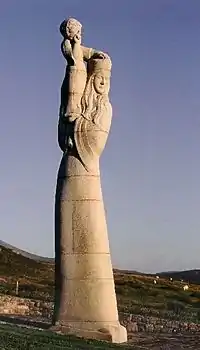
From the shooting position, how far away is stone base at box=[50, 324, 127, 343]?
18.7m

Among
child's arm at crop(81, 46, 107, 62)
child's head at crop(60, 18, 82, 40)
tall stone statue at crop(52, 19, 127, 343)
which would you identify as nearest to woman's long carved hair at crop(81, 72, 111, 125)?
tall stone statue at crop(52, 19, 127, 343)

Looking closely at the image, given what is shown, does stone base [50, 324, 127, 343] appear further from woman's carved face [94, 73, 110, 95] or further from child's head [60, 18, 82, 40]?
child's head [60, 18, 82, 40]

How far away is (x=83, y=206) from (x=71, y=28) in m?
4.64

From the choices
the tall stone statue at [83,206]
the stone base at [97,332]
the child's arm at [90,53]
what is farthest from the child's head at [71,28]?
the stone base at [97,332]

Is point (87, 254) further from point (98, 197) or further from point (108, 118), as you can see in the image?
point (108, 118)

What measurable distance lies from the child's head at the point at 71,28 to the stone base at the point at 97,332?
745 centimetres

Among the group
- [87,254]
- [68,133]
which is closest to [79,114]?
[68,133]

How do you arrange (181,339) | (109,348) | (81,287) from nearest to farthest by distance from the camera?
(109,348), (81,287), (181,339)

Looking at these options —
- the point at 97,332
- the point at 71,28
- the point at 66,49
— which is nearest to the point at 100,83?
the point at 66,49

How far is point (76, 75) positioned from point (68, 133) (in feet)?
5.03

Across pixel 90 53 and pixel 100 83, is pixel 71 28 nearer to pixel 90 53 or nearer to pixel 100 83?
pixel 90 53

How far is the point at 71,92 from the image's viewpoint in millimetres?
19688

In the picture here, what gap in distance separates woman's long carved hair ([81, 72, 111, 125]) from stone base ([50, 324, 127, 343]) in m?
5.21

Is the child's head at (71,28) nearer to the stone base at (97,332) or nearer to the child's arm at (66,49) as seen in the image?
the child's arm at (66,49)
